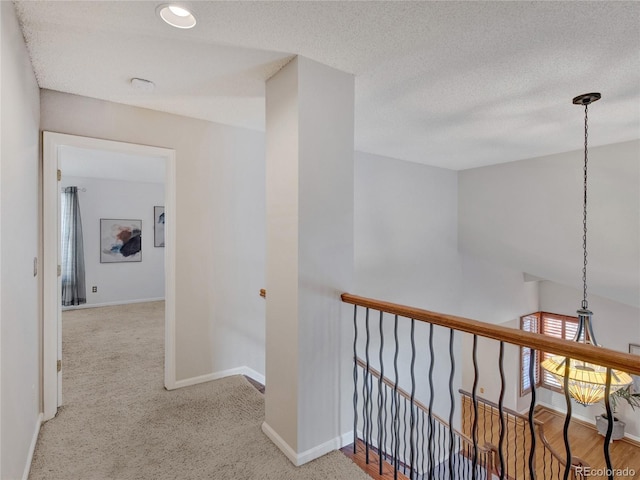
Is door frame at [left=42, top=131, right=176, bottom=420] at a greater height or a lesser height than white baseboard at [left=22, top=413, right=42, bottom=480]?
greater

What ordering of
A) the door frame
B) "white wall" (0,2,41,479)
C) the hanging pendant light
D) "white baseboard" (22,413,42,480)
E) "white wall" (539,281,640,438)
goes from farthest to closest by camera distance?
"white wall" (539,281,640,438)
the hanging pendant light
the door frame
"white baseboard" (22,413,42,480)
"white wall" (0,2,41,479)

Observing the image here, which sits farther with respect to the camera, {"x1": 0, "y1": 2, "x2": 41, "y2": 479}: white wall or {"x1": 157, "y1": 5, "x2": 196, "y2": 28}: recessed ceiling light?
{"x1": 157, "y1": 5, "x2": 196, "y2": 28}: recessed ceiling light

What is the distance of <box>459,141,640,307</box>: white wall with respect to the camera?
363cm

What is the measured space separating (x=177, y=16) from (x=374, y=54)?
1.02 metres

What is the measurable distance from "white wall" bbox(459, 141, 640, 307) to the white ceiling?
4.39 m

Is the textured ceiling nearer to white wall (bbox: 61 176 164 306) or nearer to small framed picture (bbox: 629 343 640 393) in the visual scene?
white wall (bbox: 61 176 164 306)

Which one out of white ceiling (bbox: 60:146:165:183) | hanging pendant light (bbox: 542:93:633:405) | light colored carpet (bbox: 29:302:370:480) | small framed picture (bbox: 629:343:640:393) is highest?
white ceiling (bbox: 60:146:165:183)

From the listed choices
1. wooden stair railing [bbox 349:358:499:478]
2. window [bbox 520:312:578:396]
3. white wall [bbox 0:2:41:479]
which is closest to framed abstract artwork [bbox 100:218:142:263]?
white wall [bbox 0:2:41:479]

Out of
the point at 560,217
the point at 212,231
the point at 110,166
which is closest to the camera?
the point at 212,231

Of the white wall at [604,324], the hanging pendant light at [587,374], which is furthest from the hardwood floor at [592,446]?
the hanging pendant light at [587,374]

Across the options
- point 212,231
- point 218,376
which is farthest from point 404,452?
point 212,231

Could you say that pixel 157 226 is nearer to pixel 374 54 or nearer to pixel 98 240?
pixel 98 240

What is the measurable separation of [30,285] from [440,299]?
15.3ft

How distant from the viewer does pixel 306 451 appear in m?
1.92
